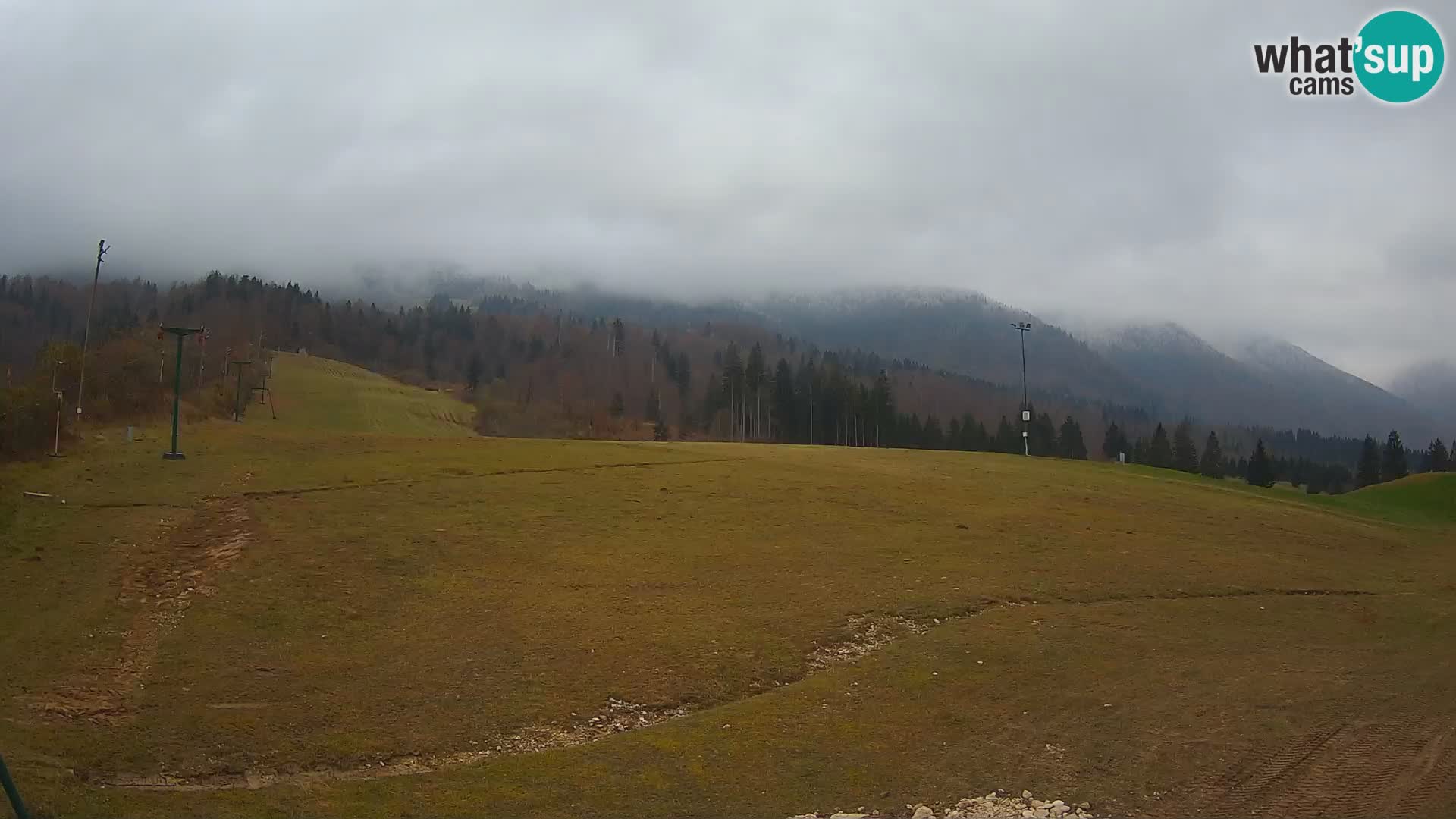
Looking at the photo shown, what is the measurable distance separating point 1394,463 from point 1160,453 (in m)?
34.8

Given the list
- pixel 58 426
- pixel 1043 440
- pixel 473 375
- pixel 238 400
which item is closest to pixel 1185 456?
pixel 1043 440

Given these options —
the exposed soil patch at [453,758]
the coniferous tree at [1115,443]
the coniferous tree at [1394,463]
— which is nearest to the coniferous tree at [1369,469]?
the coniferous tree at [1394,463]

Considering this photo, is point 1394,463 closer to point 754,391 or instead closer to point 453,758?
point 754,391

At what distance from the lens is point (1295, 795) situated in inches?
A: 546

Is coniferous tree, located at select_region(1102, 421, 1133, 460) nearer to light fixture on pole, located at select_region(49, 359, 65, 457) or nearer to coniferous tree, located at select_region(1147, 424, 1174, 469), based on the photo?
coniferous tree, located at select_region(1147, 424, 1174, 469)

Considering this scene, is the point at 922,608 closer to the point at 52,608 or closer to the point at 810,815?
the point at 810,815

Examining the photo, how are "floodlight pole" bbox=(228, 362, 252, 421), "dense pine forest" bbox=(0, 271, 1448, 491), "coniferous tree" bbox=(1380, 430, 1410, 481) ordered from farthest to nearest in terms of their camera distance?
"coniferous tree" bbox=(1380, 430, 1410, 481), "floodlight pole" bbox=(228, 362, 252, 421), "dense pine forest" bbox=(0, 271, 1448, 491)

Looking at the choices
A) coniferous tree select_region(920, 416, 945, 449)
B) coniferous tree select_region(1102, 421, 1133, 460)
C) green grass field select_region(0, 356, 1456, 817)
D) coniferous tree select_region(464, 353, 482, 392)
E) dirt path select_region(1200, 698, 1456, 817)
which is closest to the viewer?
dirt path select_region(1200, 698, 1456, 817)

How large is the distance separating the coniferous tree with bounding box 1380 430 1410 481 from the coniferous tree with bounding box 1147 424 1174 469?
1193 inches

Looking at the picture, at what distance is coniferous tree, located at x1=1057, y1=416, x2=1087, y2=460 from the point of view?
454ft

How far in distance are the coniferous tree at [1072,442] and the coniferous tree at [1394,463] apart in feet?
135

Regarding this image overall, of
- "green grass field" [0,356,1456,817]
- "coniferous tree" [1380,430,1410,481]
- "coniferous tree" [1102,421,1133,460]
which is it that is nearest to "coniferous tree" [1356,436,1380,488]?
"coniferous tree" [1380,430,1410,481]

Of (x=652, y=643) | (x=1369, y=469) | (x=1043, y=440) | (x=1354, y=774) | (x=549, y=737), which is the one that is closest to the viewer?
(x=1354, y=774)

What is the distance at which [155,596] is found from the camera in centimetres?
2372
